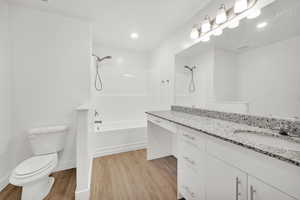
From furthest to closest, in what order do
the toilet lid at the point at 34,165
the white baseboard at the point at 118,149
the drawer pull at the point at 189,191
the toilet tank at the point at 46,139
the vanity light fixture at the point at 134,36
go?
the vanity light fixture at the point at 134,36, the white baseboard at the point at 118,149, the toilet tank at the point at 46,139, the toilet lid at the point at 34,165, the drawer pull at the point at 189,191

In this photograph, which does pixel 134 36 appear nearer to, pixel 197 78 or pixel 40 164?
pixel 197 78

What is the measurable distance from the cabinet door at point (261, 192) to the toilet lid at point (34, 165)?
73.7 inches

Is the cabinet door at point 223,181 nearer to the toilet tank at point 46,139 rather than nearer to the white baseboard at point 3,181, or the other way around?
the toilet tank at point 46,139

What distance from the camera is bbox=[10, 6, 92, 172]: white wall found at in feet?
5.52

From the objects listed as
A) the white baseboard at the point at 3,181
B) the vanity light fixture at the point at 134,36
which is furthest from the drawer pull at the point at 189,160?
the vanity light fixture at the point at 134,36

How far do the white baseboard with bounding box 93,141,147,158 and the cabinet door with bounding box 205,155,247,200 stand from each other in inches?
71.3

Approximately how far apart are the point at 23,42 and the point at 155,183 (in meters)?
2.71

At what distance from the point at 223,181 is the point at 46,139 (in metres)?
2.10

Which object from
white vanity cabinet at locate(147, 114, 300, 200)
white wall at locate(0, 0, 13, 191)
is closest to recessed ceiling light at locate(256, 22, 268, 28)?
white vanity cabinet at locate(147, 114, 300, 200)

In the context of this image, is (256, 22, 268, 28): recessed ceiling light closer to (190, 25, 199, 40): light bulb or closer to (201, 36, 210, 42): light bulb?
(201, 36, 210, 42): light bulb

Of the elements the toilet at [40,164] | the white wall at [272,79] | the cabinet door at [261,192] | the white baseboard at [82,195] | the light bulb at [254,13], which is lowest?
the white baseboard at [82,195]

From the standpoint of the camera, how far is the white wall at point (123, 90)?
309 centimetres

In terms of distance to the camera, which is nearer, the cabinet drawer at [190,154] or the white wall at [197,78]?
the cabinet drawer at [190,154]

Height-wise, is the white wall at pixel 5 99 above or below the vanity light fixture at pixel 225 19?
below
